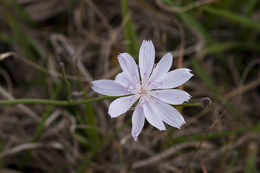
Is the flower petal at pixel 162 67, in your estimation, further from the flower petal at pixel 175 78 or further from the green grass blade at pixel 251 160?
the green grass blade at pixel 251 160

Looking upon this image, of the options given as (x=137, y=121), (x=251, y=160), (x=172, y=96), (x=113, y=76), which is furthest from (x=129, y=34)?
(x=251, y=160)

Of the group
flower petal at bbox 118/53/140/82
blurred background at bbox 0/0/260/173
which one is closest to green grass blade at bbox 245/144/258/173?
blurred background at bbox 0/0/260/173

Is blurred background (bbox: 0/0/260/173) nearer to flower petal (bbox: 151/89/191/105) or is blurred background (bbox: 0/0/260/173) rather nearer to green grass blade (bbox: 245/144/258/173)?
green grass blade (bbox: 245/144/258/173)

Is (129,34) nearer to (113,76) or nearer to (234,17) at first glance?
(113,76)

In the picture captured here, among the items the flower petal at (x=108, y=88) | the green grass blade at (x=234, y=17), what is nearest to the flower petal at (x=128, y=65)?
the flower petal at (x=108, y=88)

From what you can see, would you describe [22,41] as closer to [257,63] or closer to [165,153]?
[165,153]

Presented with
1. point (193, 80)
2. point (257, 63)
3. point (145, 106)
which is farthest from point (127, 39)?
point (257, 63)
